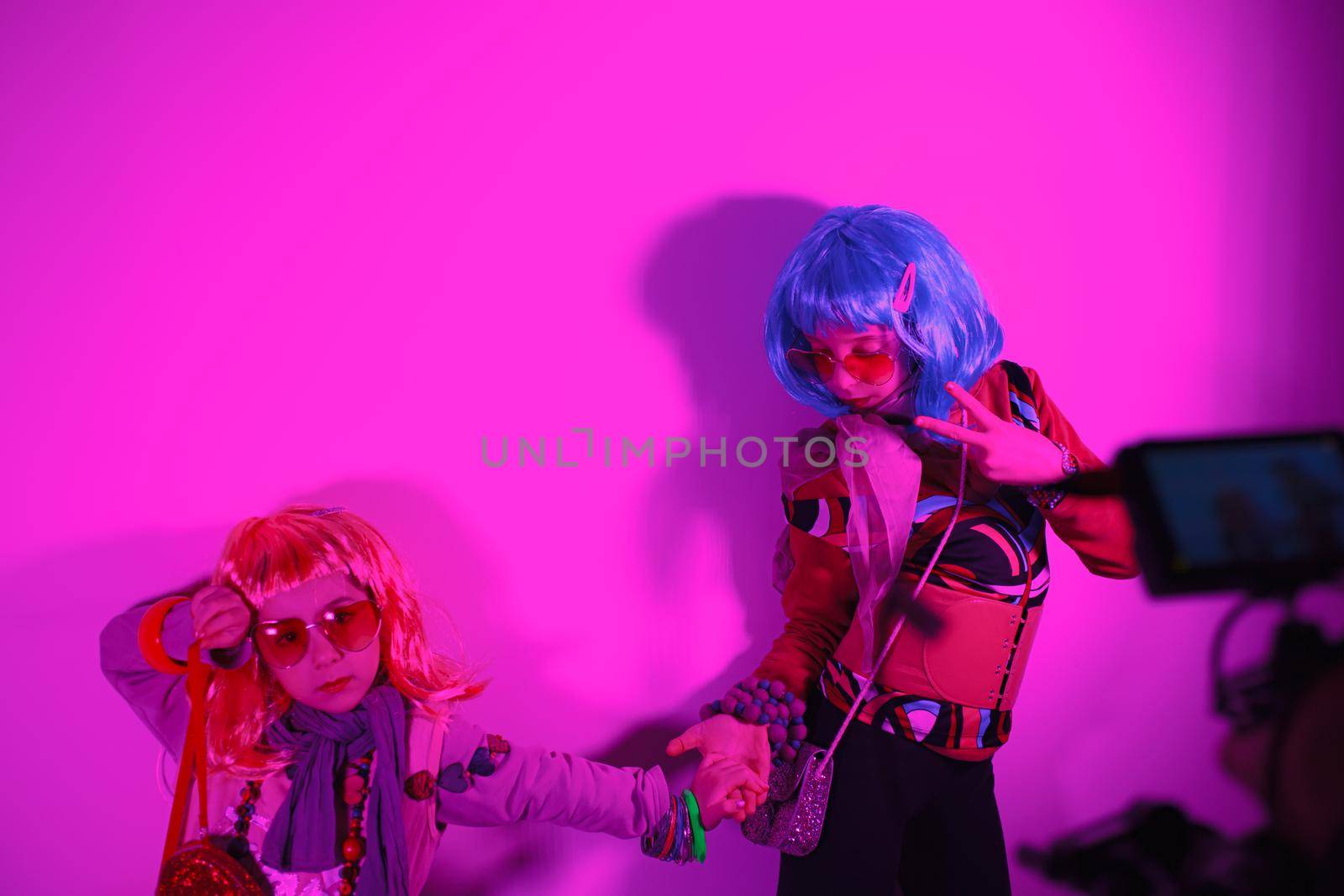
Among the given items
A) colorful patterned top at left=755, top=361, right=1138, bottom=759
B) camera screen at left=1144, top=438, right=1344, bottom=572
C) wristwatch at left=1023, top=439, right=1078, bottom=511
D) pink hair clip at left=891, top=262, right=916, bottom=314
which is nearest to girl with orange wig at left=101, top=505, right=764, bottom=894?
colorful patterned top at left=755, top=361, right=1138, bottom=759

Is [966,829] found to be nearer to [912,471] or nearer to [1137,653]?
[912,471]

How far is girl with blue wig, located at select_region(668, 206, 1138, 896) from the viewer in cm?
121

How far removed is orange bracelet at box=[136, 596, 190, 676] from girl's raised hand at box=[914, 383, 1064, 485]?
1090 millimetres

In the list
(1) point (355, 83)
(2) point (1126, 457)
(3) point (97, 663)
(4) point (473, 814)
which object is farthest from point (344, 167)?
(2) point (1126, 457)

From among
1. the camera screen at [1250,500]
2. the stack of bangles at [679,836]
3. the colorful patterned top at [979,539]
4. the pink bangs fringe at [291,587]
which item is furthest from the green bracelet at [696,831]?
the camera screen at [1250,500]

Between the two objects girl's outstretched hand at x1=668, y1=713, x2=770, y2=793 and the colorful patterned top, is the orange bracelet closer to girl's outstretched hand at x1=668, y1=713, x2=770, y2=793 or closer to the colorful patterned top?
girl's outstretched hand at x1=668, y1=713, x2=770, y2=793

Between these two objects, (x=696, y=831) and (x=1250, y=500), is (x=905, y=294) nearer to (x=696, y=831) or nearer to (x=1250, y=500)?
(x=1250, y=500)

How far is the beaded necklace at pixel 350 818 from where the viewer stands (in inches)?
45.8

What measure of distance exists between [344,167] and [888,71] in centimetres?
93

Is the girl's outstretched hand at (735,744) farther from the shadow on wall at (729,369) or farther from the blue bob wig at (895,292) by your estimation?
the blue bob wig at (895,292)

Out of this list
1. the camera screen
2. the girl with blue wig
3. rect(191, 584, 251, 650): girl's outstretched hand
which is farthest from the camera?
the girl with blue wig

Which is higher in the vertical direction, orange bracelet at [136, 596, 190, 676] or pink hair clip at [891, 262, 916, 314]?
Answer: pink hair clip at [891, 262, 916, 314]

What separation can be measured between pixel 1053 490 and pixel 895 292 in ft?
1.18

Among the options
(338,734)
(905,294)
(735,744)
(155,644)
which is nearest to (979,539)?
(905,294)
